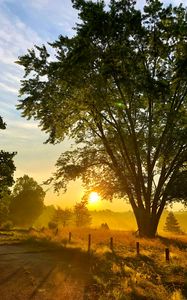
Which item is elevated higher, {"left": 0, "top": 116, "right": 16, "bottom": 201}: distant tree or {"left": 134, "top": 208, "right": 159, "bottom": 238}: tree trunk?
{"left": 0, "top": 116, "right": 16, "bottom": 201}: distant tree

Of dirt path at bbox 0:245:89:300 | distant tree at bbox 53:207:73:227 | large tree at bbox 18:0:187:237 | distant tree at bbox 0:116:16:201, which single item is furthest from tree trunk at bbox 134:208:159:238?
distant tree at bbox 53:207:73:227

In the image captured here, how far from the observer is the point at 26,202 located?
307 feet

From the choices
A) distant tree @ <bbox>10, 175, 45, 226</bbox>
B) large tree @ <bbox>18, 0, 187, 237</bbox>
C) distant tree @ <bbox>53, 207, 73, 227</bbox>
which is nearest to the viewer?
large tree @ <bbox>18, 0, 187, 237</bbox>

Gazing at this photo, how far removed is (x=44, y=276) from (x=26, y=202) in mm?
81744

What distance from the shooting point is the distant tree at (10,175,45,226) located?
9194 centimetres

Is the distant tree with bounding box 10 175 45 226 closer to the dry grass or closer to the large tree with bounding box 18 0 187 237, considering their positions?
the large tree with bounding box 18 0 187 237

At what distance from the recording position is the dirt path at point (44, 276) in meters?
11.1

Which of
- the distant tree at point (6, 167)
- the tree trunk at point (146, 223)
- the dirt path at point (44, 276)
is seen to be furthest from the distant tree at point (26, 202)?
the dirt path at point (44, 276)

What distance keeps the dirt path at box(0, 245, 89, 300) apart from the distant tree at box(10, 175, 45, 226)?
73.7m

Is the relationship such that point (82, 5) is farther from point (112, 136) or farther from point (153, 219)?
point (153, 219)

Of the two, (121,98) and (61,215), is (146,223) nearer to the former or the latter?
(121,98)

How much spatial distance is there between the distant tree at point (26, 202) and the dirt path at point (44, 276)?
73.7m

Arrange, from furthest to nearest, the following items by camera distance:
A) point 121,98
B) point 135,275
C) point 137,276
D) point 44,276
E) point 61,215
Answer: point 61,215, point 121,98, point 44,276, point 135,275, point 137,276

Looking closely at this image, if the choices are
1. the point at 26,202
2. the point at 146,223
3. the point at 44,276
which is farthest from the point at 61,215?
the point at 44,276
